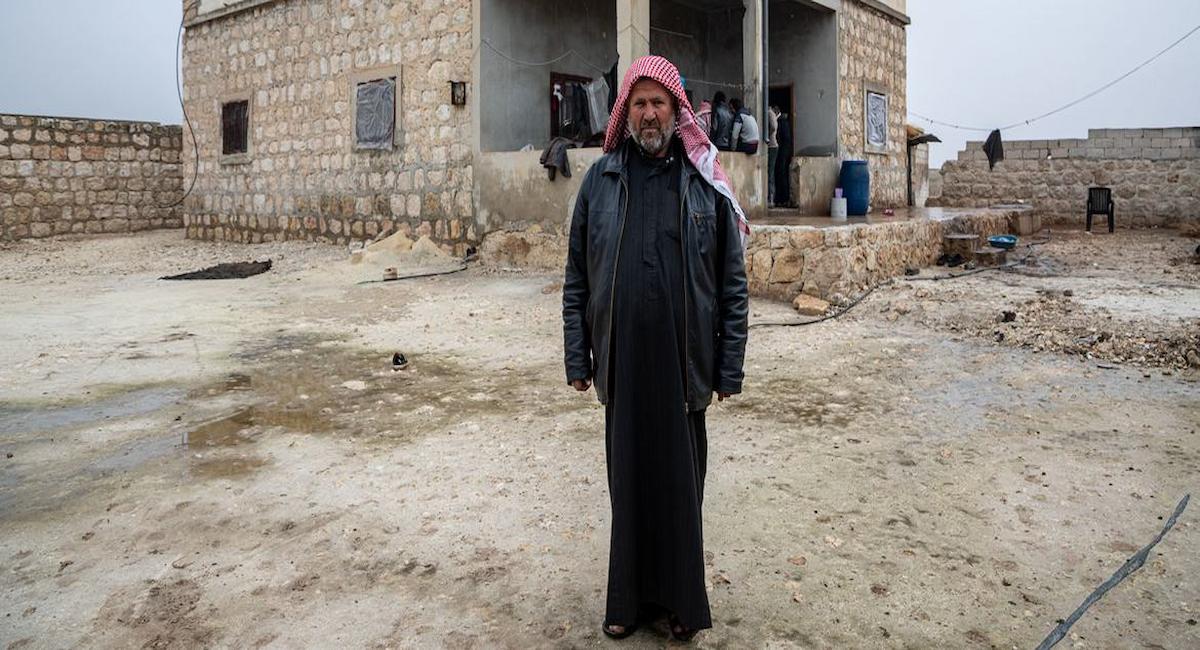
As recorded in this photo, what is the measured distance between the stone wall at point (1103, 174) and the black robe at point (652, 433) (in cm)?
1786

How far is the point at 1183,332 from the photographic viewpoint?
18.9 ft

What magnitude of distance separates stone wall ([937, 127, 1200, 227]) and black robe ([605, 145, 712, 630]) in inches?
703

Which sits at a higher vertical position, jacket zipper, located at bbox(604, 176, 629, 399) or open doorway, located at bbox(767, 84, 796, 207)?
open doorway, located at bbox(767, 84, 796, 207)

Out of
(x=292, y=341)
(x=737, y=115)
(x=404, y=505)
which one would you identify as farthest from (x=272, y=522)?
(x=737, y=115)

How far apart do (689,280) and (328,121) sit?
1102 centimetres

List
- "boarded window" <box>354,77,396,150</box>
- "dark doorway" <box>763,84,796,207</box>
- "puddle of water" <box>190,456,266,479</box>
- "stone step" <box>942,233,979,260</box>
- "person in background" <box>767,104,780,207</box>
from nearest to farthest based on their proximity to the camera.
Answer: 1. "puddle of water" <box>190,456,266,479</box>
2. "stone step" <box>942,233,979,260</box>
3. "boarded window" <box>354,77,396,150</box>
4. "person in background" <box>767,104,780,207</box>
5. "dark doorway" <box>763,84,796,207</box>

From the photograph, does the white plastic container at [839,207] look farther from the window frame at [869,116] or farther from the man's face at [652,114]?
the man's face at [652,114]

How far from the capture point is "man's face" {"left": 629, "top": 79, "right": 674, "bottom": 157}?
7.76ft

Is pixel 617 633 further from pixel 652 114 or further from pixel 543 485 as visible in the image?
pixel 652 114

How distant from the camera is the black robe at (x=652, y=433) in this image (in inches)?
92.1

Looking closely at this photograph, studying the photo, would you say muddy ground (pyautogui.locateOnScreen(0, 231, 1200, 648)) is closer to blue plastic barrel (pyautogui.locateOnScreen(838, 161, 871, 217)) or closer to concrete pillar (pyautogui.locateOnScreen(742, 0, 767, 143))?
concrete pillar (pyautogui.locateOnScreen(742, 0, 767, 143))

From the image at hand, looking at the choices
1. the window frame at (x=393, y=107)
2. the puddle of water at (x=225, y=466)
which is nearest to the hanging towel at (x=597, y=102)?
the window frame at (x=393, y=107)

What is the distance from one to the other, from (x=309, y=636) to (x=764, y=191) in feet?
28.1

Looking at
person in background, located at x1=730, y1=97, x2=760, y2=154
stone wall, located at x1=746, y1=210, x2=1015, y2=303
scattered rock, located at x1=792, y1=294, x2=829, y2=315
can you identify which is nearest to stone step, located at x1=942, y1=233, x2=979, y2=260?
stone wall, located at x1=746, y1=210, x2=1015, y2=303
